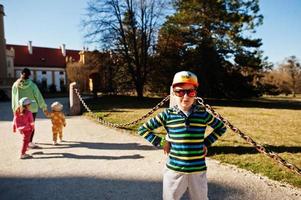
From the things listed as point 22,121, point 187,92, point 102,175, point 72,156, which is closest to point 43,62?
point 22,121

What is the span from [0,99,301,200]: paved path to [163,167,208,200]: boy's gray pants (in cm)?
140

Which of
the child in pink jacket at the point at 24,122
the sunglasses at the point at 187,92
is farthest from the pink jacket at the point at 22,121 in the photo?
the sunglasses at the point at 187,92

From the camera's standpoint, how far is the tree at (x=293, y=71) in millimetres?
57372

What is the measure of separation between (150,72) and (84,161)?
23719mm

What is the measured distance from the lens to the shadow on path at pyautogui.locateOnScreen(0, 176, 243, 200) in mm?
4703

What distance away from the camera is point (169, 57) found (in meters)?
29.7

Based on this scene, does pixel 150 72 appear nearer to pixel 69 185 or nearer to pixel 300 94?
pixel 69 185

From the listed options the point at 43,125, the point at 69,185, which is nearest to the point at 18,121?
the point at 69,185

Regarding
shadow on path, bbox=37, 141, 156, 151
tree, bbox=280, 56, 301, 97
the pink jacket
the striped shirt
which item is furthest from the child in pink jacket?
tree, bbox=280, 56, 301, 97

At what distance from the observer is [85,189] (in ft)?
16.5

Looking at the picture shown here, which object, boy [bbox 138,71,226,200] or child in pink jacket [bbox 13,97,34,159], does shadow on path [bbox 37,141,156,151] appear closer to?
child in pink jacket [bbox 13,97,34,159]

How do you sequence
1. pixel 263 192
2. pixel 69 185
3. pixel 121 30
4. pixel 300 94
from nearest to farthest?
1. pixel 263 192
2. pixel 69 185
3. pixel 121 30
4. pixel 300 94

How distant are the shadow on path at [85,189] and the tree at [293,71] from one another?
2252 inches

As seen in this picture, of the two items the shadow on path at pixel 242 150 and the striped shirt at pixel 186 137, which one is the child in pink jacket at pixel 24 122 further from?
the striped shirt at pixel 186 137
